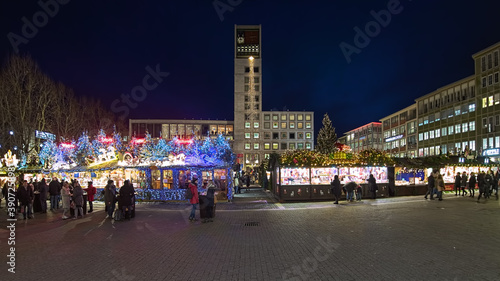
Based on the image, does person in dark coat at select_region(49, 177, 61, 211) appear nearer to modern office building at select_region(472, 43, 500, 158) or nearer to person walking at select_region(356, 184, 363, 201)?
person walking at select_region(356, 184, 363, 201)

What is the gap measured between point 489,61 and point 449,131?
13040 mm

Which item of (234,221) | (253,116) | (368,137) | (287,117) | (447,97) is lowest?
(234,221)

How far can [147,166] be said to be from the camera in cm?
2172

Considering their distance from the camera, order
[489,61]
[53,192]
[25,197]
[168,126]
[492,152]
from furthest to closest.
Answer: [168,126] < [489,61] < [492,152] < [53,192] < [25,197]

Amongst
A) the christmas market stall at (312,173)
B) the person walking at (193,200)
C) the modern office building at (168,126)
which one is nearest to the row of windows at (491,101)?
the christmas market stall at (312,173)

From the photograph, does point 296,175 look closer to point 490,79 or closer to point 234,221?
point 234,221

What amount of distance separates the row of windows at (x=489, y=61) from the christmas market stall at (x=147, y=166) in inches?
1577

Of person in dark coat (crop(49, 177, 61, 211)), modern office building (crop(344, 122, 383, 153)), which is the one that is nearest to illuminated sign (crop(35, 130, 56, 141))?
person in dark coat (crop(49, 177, 61, 211))

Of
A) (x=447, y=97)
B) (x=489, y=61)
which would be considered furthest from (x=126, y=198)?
(x=447, y=97)

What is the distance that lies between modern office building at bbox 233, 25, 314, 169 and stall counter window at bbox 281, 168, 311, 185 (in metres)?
74.3

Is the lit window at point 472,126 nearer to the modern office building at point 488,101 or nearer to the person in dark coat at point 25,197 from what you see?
the modern office building at point 488,101

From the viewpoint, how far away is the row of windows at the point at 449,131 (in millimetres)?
49734

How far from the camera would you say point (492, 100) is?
44.9 m

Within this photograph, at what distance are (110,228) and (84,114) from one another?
33.3 m
